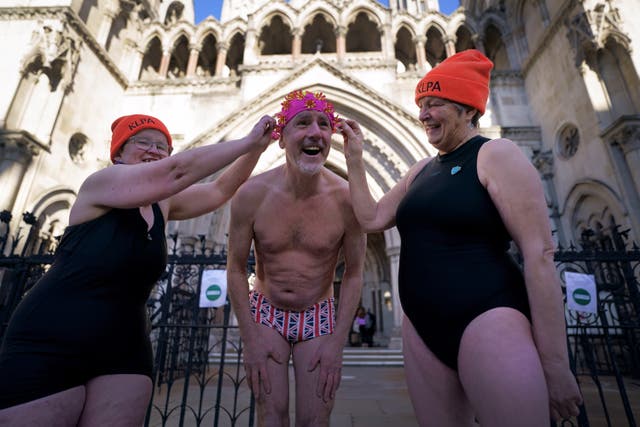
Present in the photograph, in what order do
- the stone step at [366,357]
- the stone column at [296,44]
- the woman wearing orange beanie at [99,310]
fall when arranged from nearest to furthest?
the woman wearing orange beanie at [99,310], the stone step at [366,357], the stone column at [296,44]

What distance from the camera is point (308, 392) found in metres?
1.90

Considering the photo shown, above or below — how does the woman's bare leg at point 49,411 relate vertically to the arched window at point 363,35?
below

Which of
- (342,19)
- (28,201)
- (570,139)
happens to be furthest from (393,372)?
(342,19)

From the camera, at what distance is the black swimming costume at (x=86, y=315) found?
1295mm

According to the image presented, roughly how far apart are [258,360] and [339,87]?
13400 millimetres

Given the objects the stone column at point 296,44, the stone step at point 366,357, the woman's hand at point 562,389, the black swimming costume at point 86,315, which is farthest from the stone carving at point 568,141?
the black swimming costume at point 86,315

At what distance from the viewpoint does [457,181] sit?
1.57 metres

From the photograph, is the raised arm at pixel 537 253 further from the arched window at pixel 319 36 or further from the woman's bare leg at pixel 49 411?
the arched window at pixel 319 36

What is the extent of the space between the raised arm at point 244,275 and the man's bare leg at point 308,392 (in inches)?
5.4

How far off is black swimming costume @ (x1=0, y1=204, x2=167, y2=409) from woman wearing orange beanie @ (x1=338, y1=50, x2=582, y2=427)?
136 cm

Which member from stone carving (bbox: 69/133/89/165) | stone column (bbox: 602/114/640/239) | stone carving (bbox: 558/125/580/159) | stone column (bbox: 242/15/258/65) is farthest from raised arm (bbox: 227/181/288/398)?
stone column (bbox: 242/15/258/65)

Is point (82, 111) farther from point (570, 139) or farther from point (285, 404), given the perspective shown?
point (570, 139)

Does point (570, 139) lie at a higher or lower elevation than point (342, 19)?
lower

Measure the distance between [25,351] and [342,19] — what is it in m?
18.7
